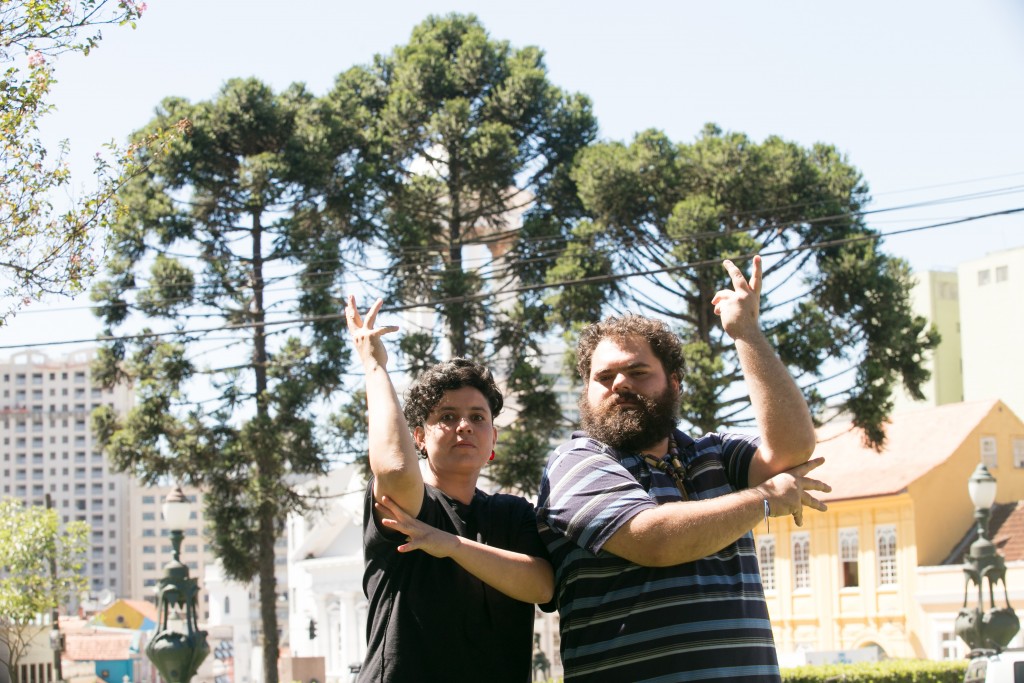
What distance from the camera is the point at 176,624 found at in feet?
47.6

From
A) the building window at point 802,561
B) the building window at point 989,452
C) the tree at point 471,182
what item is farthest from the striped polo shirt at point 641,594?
the building window at point 989,452

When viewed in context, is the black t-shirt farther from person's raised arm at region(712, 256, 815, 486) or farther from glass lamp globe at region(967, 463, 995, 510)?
glass lamp globe at region(967, 463, 995, 510)

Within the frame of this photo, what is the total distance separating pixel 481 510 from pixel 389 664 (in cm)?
53

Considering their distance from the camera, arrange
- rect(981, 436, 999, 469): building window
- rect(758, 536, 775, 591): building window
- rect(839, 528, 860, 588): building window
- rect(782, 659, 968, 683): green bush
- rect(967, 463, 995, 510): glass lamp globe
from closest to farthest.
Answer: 1. rect(967, 463, 995, 510): glass lamp globe
2. rect(782, 659, 968, 683): green bush
3. rect(839, 528, 860, 588): building window
4. rect(981, 436, 999, 469): building window
5. rect(758, 536, 775, 591): building window

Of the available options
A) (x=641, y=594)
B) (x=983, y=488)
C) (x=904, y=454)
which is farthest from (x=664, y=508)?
(x=904, y=454)

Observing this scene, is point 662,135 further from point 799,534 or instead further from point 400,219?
point 799,534

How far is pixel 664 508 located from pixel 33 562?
103 ft

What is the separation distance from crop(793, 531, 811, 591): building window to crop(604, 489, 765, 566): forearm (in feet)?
124

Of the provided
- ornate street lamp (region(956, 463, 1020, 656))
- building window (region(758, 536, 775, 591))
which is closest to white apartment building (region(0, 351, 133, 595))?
building window (region(758, 536, 775, 591))

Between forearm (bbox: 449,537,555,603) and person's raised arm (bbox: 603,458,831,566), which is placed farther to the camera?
forearm (bbox: 449,537,555,603)

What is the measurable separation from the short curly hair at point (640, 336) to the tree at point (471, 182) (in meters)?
19.3

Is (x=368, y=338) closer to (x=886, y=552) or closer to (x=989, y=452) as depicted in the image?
(x=886, y=552)

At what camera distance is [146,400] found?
80.5 ft

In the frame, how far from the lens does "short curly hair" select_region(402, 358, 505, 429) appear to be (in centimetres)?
374
